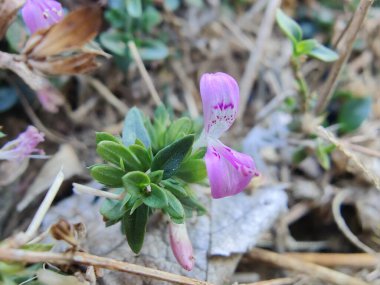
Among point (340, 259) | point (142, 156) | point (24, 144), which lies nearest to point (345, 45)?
point (340, 259)

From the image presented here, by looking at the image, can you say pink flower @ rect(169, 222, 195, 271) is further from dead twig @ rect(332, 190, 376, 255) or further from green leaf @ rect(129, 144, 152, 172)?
dead twig @ rect(332, 190, 376, 255)

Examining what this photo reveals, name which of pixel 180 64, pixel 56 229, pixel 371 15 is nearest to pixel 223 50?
pixel 180 64

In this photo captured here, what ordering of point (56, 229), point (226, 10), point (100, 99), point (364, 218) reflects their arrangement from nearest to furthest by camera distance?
point (56, 229), point (364, 218), point (100, 99), point (226, 10)

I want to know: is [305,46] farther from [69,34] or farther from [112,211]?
[112,211]

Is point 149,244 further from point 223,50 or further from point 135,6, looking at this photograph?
point 223,50

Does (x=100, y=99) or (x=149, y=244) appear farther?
(x=100, y=99)

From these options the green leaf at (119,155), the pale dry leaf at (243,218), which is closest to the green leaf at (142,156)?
the green leaf at (119,155)
